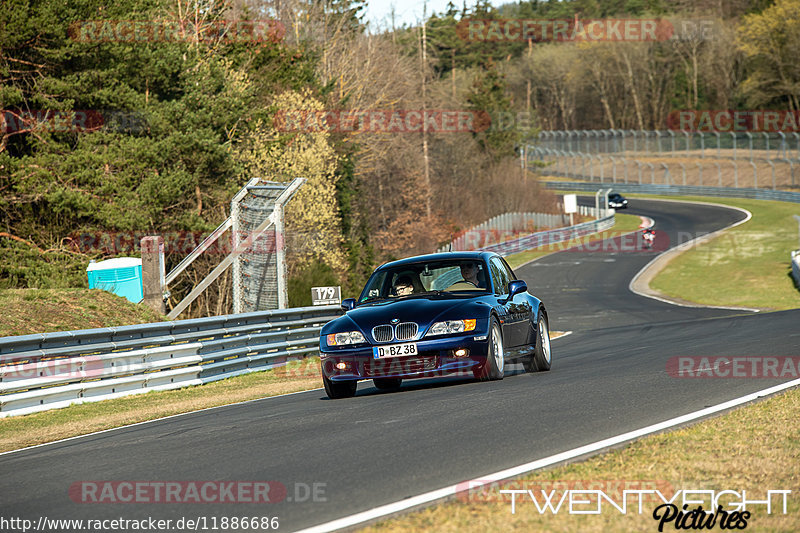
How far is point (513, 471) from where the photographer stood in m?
6.12

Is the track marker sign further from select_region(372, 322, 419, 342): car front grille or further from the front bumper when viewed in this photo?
select_region(372, 322, 419, 342): car front grille

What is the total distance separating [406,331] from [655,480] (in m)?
4.99

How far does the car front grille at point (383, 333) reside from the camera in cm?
1049

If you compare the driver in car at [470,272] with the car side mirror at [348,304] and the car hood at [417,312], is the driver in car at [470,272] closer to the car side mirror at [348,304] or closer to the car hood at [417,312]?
the car hood at [417,312]

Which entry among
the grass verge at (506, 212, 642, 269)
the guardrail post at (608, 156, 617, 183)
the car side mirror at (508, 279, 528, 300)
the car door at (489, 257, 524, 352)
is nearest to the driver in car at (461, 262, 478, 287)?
the car door at (489, 257, 524, 352)

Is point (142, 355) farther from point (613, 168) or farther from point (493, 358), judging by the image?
point (613, 168)

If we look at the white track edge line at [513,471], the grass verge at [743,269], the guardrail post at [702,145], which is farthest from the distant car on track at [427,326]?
the guardrail post at [702,145]

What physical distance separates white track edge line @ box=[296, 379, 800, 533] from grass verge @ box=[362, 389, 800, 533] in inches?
5.1

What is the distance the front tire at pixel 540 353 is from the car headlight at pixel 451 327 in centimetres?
209

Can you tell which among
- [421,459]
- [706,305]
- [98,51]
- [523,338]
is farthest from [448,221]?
[421,459]

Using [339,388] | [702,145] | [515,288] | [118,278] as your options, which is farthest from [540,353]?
[702,145]

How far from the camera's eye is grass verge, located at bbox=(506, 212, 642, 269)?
59.5 metres

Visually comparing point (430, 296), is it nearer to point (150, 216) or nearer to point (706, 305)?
point (150, 216)

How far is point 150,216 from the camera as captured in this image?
33.3 m
